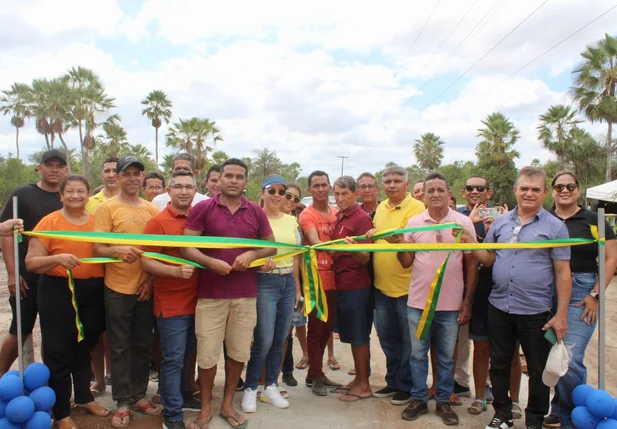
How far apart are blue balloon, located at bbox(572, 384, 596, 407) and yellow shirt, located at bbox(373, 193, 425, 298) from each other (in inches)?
60.4

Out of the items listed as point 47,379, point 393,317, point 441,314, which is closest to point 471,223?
point 441,314

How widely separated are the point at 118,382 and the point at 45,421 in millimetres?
639

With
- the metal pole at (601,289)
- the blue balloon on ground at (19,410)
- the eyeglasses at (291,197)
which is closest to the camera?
the blue balloon on ground at (19,410)

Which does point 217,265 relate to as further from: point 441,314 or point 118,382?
point 441,314

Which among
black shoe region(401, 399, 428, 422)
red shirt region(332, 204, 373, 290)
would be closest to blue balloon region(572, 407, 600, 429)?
black shoe region(401, 399, 428, 422)

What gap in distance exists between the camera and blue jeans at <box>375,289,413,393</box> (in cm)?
431

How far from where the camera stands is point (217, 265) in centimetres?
356

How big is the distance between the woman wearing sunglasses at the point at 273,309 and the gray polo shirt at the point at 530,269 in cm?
189

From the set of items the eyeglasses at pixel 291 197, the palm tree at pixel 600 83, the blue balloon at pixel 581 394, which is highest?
the palm tree at pixel 600 83

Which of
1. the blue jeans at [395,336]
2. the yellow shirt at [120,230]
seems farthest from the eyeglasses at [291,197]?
the yellow shirt at [120,230]

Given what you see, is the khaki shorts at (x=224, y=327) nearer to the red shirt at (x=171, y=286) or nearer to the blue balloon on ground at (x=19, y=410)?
the red shirt at (x=171, y=286)

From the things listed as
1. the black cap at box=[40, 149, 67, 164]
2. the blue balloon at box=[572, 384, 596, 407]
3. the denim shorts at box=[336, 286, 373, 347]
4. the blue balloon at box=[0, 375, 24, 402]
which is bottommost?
the blue balloon at box=[572, 384, 596, 407]

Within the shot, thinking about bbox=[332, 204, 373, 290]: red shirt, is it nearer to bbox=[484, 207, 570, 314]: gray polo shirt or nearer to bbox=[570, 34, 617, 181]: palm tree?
bbox=[484, 207, 570, 314]: gray polo shirt

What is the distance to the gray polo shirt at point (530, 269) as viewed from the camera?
3.52 meters
